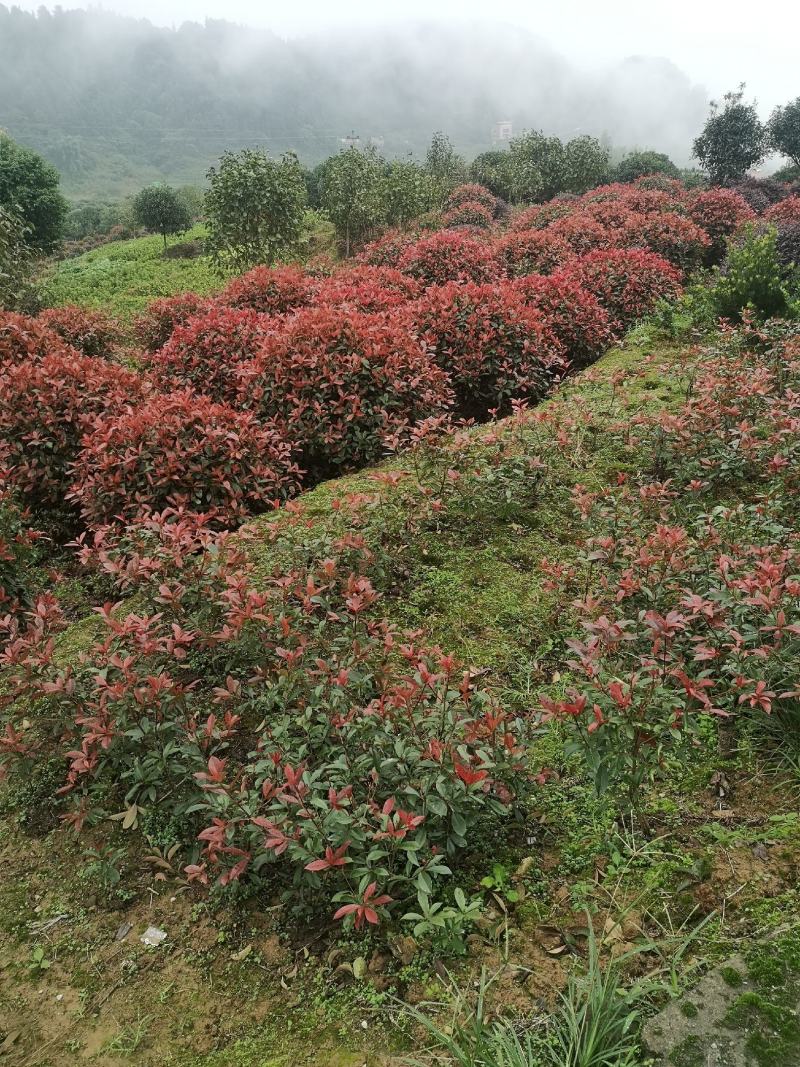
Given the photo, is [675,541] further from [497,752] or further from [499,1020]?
[499,1020]

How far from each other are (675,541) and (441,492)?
4.93 feet

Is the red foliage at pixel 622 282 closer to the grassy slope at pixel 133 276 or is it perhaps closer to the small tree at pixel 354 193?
the grassy slope at pixel 133 276

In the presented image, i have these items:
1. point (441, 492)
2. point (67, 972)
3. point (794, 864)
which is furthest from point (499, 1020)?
point (441, 492)

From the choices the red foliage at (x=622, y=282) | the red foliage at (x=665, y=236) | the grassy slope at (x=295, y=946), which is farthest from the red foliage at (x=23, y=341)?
the red foliage at (x=665, y=236)

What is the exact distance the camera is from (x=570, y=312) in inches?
283

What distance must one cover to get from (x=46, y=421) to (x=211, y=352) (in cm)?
187

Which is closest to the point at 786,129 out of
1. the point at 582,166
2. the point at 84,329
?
the point at 582,166

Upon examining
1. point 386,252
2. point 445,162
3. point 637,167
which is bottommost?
point 386,252

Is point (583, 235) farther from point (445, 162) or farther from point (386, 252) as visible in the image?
point (445, 162)

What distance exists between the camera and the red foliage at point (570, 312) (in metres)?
7.06

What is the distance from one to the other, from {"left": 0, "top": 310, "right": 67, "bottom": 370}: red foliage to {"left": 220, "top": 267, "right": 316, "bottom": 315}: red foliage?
2404mm

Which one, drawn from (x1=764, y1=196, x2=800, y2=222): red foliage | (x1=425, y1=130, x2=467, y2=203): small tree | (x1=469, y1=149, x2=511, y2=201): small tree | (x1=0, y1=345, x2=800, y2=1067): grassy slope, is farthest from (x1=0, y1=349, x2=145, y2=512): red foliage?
(x1=425, y1=130, x2=467, y2=203): small tree

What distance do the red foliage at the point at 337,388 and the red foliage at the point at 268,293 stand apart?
2.87m

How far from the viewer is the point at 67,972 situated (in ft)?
6.56
